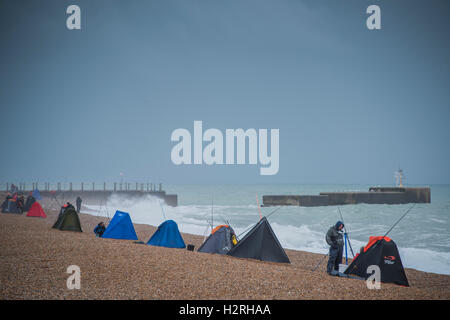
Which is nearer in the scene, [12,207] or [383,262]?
[383,262]

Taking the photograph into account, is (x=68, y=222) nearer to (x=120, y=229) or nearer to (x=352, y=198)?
(x=120, y=229)

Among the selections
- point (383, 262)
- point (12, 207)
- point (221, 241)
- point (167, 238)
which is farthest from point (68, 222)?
point (383, 262)

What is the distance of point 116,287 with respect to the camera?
6.24 metres

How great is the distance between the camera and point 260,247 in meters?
10.5

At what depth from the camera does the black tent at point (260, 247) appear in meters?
10.5

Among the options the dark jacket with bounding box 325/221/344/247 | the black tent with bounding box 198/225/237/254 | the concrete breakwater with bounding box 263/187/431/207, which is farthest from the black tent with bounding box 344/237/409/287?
the concrete breakwater with bounding box 263/187/431/207

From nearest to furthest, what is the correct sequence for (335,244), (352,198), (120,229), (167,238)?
1. (335,244)
2. (167,238)
3. (120,229)
4. (352,198)

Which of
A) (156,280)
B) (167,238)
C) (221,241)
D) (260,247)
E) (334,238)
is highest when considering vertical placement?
(334,238)

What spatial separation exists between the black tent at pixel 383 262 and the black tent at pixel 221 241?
415 centimetres

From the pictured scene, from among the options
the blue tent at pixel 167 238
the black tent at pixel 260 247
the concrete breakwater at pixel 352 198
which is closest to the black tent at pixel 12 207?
the blue tent at pixel 167 238

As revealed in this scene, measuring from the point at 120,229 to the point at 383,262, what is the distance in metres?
10.5
